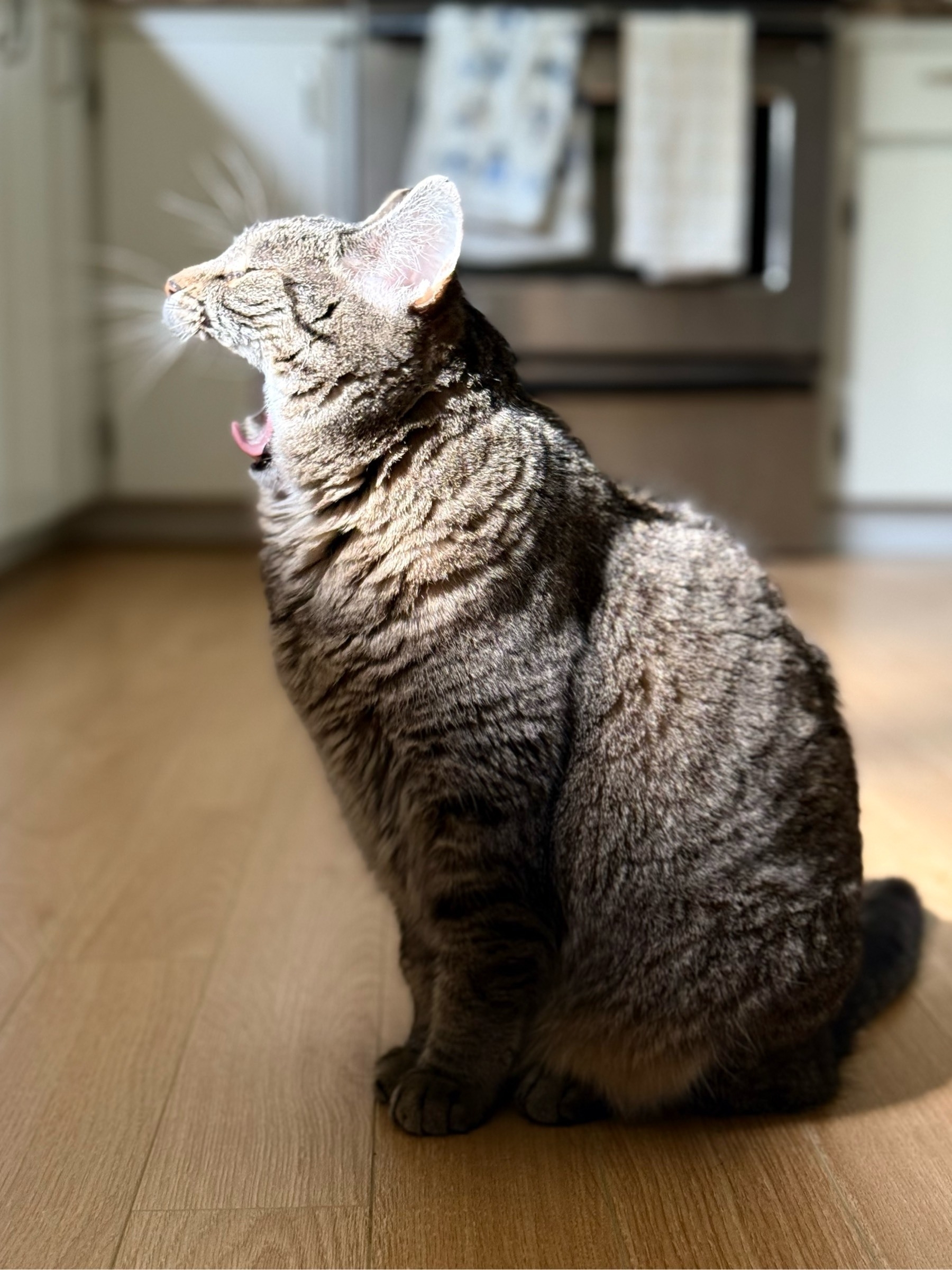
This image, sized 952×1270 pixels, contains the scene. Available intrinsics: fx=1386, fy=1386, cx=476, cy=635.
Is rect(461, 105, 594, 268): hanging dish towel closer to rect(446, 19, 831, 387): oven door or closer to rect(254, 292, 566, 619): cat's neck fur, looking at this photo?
rect(446, 19, 831, 387): oven door

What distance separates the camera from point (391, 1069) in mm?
1225

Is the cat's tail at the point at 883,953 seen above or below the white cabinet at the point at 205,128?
below

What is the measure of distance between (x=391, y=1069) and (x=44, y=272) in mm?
2689

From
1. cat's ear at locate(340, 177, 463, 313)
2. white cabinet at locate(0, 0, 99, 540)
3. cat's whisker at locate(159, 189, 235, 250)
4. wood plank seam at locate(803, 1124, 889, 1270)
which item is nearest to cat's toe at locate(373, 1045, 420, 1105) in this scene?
wood plank seam at locate(803, 1124, 889, 1270)

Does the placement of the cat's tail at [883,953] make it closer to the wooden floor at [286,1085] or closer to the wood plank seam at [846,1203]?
the wooden floor at [286,1085]

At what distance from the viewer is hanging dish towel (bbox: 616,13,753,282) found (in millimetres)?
3406

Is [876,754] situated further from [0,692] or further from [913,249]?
[913,249]

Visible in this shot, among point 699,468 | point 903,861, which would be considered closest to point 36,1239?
point 903,861

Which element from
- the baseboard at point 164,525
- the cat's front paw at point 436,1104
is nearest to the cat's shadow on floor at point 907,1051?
the cat's front paw at point 436,1104

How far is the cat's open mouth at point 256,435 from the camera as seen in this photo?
3.88ft

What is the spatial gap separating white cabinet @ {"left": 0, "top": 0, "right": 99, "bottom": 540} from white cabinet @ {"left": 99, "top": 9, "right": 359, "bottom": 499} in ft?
0.33

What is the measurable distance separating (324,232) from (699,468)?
272 cm

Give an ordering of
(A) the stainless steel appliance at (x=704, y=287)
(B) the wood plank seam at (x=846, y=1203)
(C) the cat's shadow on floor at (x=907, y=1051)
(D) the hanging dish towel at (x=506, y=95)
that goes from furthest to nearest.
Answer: (A) the stainless steel appliance at (x=704, y=287), (D) the hanging dish towel at (x=506, y=95), (C) the cat's shadow on floor at (x=907, y=1051), (B) the wood plank seam at (x=846, y=1203)

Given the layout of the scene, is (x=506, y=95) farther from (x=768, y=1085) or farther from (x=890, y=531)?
(x=768, y=1085)
